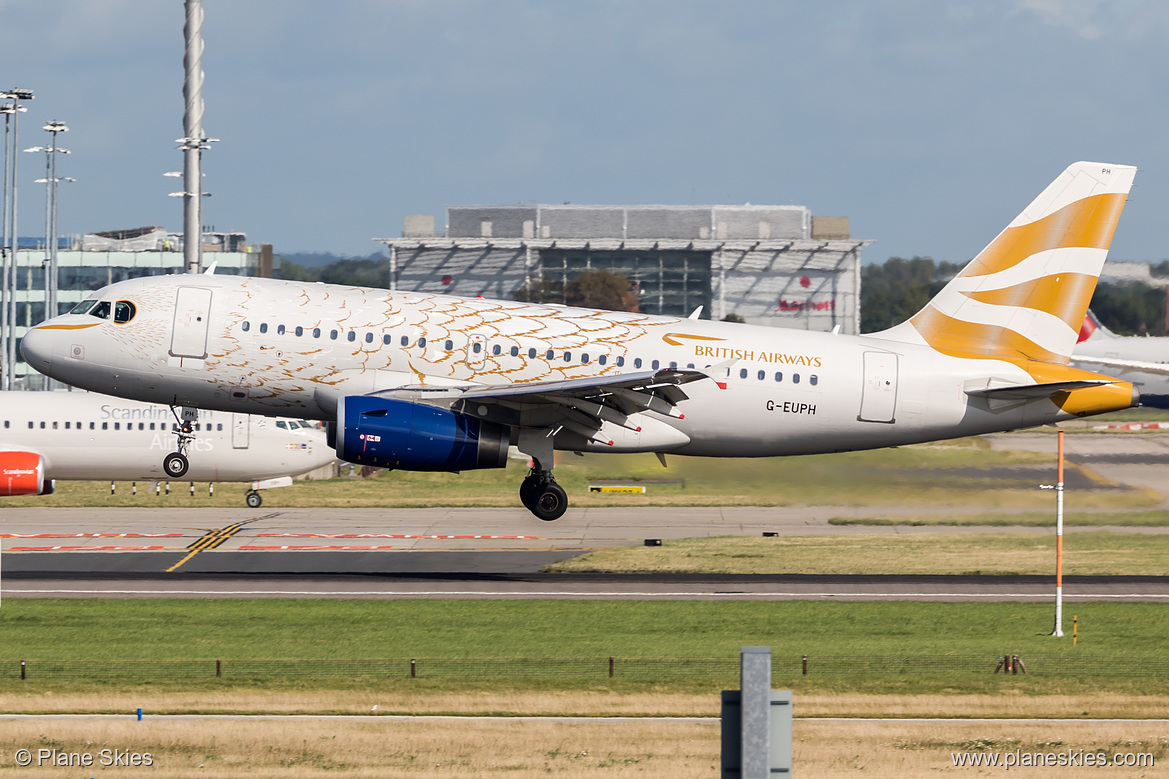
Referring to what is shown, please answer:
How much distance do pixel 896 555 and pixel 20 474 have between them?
132 feet

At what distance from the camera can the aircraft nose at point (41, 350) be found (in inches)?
1419

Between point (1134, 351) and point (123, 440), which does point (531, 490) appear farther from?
point (1134, 351)

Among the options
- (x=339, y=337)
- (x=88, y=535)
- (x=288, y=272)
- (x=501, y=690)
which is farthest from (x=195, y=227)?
(x=288, y=272)

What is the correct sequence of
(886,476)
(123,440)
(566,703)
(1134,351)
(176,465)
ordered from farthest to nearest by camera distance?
1. (1134,351)
2. (123,440)
3. (886,476)
4. (176,465)
5. (566,703)

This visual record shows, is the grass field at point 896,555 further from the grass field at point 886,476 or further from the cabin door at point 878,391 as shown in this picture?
the cabin door at point 878,391

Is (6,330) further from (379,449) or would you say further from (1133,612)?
(1133,612)

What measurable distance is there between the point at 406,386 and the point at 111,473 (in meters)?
35.7

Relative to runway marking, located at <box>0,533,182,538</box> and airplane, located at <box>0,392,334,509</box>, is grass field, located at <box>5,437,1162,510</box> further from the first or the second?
airplane, located at <box>0,392,334,509</box>

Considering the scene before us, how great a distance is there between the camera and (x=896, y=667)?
30.2 meters

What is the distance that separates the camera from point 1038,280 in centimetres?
3947

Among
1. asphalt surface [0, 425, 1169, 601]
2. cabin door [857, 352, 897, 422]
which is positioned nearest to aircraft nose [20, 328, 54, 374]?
asphalt surface [0, 425, 1169, 601]

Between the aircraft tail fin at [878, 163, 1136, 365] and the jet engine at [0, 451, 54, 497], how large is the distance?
1657 inches

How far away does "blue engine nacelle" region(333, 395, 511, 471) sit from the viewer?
34.5m

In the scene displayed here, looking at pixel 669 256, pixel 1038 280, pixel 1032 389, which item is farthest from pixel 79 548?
pixel 669 256
